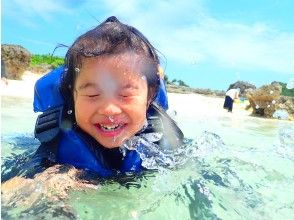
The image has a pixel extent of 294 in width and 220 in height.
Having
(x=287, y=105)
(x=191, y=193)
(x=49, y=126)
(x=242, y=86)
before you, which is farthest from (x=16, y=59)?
(x=242, y=86)

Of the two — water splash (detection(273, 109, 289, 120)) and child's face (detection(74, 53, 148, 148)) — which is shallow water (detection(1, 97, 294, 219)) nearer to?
child's face (detection(74, 53, 148, 148))

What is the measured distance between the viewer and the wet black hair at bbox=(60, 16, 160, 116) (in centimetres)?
→ 275

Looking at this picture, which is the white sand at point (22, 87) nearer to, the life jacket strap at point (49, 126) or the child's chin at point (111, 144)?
the life jacket strap at point (49, 126)

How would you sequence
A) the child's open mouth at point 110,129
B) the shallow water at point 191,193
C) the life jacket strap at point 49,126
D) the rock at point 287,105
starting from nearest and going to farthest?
the shallow water at point 191,193, the child's open mouth at point 110,129, the life jacket strap at point 49,126, the rock at point 287,105

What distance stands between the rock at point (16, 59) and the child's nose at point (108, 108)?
11915 mm

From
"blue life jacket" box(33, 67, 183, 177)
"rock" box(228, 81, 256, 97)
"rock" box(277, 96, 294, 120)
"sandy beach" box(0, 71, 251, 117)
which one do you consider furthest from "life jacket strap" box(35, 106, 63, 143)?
"rock" box(228, 81, 256, 97)

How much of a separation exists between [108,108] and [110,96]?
2.7 inches

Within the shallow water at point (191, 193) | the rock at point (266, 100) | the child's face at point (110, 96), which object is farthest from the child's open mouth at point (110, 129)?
the rock at point (266, 100)

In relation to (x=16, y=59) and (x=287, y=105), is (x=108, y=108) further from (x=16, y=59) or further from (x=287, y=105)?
(x=287, y=105)

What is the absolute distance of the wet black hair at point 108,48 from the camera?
108 inches

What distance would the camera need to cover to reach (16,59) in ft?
46.7

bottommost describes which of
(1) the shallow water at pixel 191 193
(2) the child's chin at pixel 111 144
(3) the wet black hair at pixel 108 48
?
(1) the shallow water at pixel 191 193

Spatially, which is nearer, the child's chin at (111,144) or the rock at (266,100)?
the child's chin at (111,144)

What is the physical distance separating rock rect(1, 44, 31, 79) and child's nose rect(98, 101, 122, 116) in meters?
11.9
